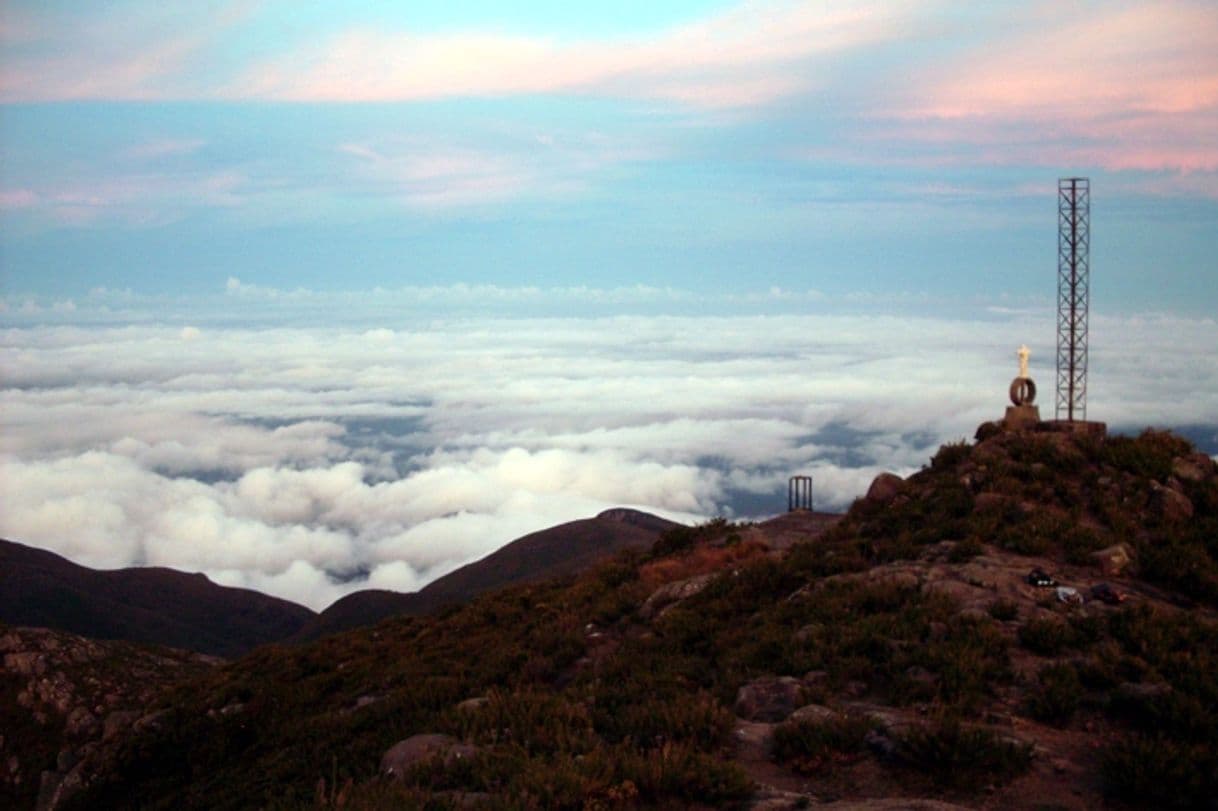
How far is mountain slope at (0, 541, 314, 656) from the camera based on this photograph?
93875mm

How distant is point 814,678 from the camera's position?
12344 mm

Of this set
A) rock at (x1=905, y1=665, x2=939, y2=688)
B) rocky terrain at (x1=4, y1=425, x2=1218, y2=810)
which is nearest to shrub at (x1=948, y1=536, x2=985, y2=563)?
rocky terrain at (x1=4, y1=425, x2=1218, y2=810)

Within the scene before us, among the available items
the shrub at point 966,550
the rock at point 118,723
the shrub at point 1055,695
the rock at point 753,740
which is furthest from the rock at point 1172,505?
the rock at point 118,723

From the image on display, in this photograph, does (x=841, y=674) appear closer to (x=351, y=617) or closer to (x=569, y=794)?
(x=569, y=794)

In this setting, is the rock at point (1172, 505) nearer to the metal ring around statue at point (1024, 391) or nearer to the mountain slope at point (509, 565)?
the metal ring around statue at point (1024, 391)

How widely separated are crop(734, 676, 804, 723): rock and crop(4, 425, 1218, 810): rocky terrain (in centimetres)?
4

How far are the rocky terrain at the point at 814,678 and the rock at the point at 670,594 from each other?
91 mm

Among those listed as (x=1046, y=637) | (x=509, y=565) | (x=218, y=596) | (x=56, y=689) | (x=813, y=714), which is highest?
(x=1046, y=637)

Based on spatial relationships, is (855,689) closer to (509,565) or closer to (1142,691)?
(1142,691)

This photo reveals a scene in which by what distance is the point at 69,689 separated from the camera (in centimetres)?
4119

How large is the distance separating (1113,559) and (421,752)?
1188 cm

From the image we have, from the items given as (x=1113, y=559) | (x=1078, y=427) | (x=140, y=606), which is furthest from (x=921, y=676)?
(x=140, y=606)

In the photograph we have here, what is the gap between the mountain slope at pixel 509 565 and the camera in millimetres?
77250

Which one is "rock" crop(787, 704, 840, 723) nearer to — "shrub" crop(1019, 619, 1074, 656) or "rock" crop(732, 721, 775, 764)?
"rock" crop(732, 721, 775, 764)
